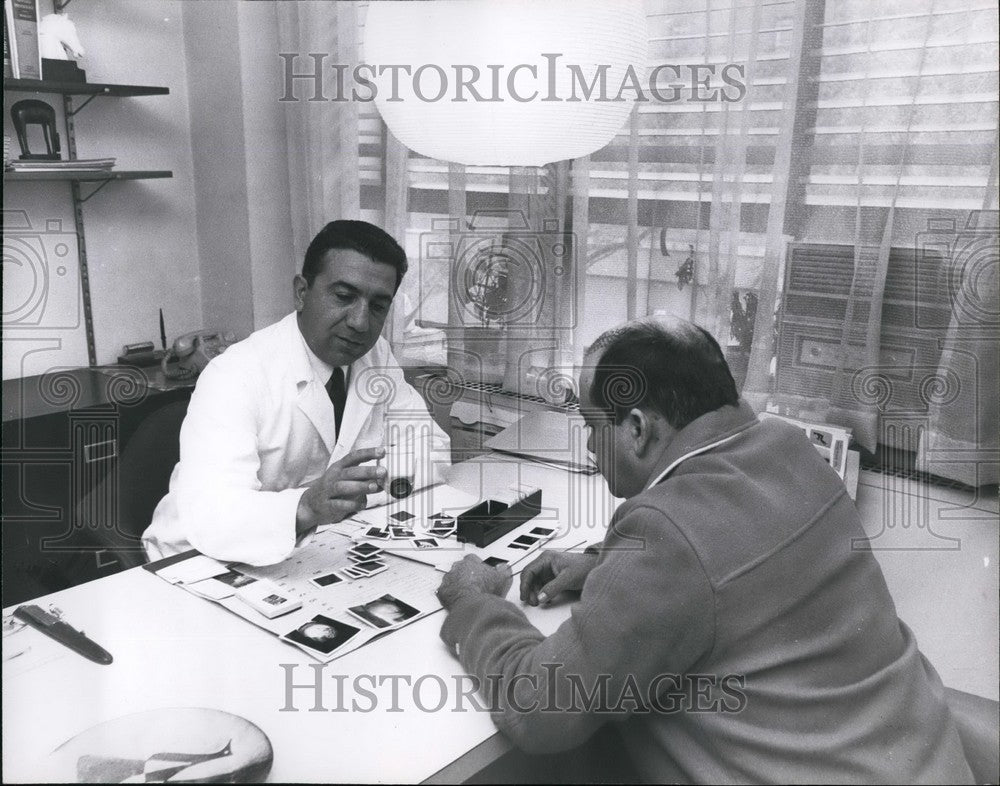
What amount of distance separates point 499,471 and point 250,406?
55 centimetres

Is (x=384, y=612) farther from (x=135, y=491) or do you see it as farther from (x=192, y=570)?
(x=135, y=491)

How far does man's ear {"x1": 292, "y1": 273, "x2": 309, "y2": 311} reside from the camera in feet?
4.56

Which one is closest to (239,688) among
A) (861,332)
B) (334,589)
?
(334,589)

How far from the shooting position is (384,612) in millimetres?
1033

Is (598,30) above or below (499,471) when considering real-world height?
above

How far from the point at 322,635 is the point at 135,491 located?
2.25 ft

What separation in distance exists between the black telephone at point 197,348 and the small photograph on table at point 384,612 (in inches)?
26.9

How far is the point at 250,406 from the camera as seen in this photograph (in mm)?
1375

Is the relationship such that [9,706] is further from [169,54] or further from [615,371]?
[169,54]

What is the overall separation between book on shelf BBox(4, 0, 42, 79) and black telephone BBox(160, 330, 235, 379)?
518 millimetres

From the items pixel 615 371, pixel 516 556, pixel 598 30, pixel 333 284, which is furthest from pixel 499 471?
pixel 598 30

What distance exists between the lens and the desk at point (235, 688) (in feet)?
2.57

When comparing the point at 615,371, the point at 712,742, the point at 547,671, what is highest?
the point at 615,371

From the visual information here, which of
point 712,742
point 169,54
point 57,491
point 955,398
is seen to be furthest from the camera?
point 57,491
